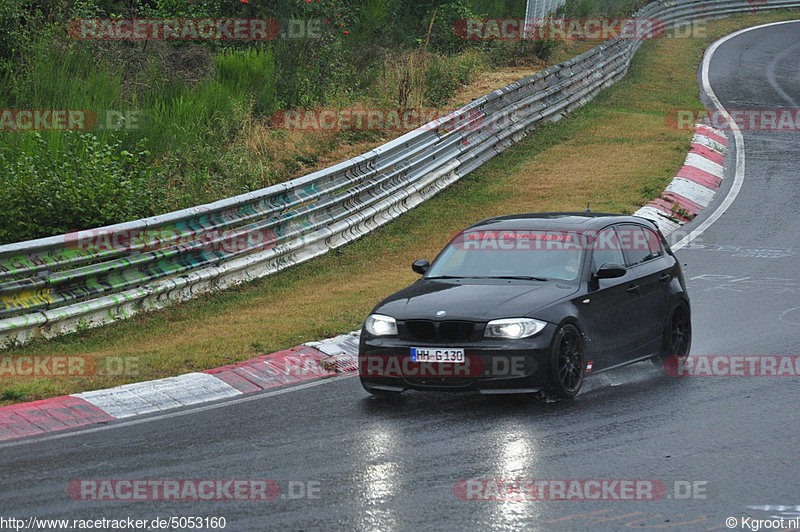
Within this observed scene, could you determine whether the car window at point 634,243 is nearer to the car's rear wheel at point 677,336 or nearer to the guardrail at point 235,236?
the car's rear wheel at point 677,336

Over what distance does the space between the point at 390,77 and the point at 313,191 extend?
806cm

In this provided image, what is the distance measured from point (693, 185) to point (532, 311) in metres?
12.6

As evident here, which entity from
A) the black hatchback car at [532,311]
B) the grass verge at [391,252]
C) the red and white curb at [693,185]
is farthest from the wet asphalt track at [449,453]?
the red and white curb at [693,185]

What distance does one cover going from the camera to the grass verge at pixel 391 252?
33.7ft

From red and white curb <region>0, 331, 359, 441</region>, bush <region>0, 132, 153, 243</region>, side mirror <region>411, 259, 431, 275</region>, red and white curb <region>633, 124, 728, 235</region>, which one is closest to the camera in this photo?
red and white curb <region>0, 331, 359, 441</region>

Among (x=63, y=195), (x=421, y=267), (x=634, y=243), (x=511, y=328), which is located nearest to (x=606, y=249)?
(x=634, y=243)

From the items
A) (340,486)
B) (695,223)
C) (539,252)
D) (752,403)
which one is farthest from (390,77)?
(340,486)

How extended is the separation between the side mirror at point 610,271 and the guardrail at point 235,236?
5.34m

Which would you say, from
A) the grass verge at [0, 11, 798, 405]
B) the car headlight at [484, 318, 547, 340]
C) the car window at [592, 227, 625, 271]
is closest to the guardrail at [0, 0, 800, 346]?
the grass verge at [0, 11, 798, 405]

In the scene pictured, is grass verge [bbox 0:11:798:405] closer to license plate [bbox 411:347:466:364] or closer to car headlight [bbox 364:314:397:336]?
car headlight [bbox 364:314:397:336]

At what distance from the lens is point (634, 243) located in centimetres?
1039

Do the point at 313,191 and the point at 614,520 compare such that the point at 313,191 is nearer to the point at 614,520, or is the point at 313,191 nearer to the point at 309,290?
the point at 309,290

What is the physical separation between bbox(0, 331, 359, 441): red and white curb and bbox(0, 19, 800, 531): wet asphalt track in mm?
359

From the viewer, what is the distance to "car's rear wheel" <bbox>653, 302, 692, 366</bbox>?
1030cm
